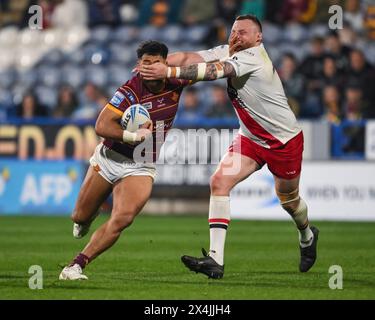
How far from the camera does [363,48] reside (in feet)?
68.7

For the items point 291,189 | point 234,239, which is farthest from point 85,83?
point 291,189

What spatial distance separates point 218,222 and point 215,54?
1.79 metres

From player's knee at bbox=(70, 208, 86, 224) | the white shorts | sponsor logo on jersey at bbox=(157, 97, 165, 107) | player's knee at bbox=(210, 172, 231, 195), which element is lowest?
player's knee at bbox=(70, 208, 86, 224)

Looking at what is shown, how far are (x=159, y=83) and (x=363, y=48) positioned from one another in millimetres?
11731

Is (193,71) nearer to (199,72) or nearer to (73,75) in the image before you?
(199,72)

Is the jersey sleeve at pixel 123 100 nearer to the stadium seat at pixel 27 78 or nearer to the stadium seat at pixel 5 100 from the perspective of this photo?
the stadium seat at pixel 5 100

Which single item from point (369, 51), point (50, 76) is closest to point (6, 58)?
point (50, 76)

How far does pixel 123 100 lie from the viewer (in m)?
9.86

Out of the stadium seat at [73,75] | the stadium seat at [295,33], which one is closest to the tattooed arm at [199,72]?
the stadium seat at [295,33]

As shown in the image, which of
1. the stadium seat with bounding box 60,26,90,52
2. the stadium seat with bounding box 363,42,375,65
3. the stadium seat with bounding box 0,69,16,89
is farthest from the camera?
the stadium seat with bounding box 60,26,90,52

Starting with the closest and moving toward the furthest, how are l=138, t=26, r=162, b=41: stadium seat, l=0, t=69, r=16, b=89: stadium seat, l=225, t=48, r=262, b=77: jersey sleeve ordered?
l=225, t=48, r=262, b=77: jersey sleeve < l=138, t=26, r=162, b=41: stadium seat < l=0, t=69, r=16, b=89: stadium seat

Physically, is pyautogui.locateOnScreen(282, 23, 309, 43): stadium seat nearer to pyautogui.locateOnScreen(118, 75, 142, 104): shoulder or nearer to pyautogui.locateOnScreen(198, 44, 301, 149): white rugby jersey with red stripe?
pyautogui.locateOnScreen(198, 44, 301, 149): white rugby jersey with red stripe

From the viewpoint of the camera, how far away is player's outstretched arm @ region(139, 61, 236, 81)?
9508 mm

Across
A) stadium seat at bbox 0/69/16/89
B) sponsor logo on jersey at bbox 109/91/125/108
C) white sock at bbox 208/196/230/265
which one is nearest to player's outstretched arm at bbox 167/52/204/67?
sponsor logo on jersey at bbox 109/91/125/108
